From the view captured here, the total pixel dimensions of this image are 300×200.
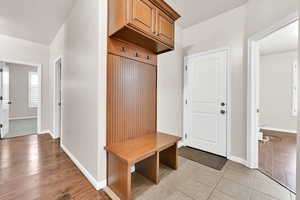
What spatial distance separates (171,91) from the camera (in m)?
2.74

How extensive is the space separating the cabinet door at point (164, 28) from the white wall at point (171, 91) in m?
0.56

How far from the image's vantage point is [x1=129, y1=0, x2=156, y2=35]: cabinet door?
1395mm

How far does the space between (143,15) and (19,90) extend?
749 centimetres

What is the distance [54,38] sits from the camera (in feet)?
12.0

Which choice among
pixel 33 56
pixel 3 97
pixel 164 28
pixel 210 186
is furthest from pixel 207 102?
pixel 3 97

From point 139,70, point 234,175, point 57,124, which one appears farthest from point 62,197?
point 57,124

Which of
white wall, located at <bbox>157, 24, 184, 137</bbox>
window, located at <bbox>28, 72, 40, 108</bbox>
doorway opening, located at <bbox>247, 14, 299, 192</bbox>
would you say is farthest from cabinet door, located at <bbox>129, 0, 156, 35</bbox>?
window, located at <bbox>28, 72, 40, 108</bbox>

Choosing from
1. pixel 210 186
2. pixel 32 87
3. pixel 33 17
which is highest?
pixel 33 17

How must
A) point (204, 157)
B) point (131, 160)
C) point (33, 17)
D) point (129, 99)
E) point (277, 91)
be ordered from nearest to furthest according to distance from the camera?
point (131, 160)
point (129, 99)
point (204, 157)
point (33, 17)
point (277, 91)

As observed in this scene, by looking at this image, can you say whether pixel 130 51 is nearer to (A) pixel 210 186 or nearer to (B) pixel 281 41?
(A) pixel 210 186

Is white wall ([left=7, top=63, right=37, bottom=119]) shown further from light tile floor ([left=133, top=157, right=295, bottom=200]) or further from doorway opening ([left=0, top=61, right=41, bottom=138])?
light tile floor ([left=133, top=157, right=295, bottom=200])

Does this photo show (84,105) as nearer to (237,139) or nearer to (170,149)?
(170,149)

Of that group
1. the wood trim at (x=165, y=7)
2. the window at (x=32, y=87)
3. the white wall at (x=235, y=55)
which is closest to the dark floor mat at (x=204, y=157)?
the white wall at (x=235, y=55)

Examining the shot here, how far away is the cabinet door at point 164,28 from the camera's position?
1.72m
